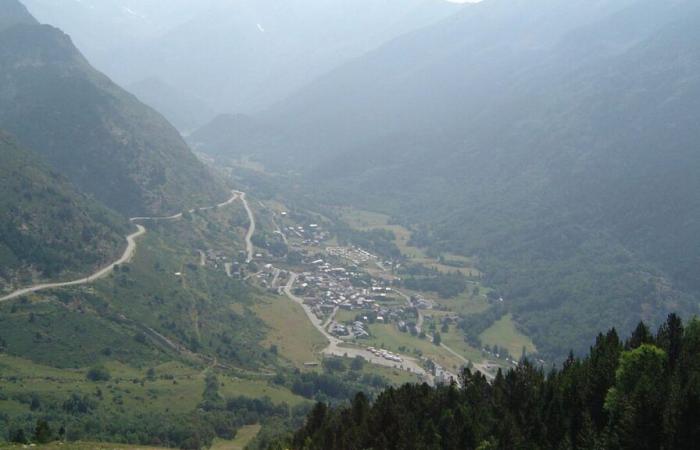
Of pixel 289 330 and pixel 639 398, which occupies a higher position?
pixel 639 398

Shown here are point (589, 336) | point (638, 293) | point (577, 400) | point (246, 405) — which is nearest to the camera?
point (577, 400)

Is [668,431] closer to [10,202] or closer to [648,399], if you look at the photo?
[648,399]

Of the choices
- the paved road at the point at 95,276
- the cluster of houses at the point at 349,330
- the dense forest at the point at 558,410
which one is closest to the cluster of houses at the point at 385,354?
the cluster of houses at the point at 349,330

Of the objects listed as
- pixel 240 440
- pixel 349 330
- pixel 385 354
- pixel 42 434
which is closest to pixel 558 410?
pixel 42 434

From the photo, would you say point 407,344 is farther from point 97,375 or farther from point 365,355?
point 97,375

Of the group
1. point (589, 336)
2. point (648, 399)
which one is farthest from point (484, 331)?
point (648, 399)
